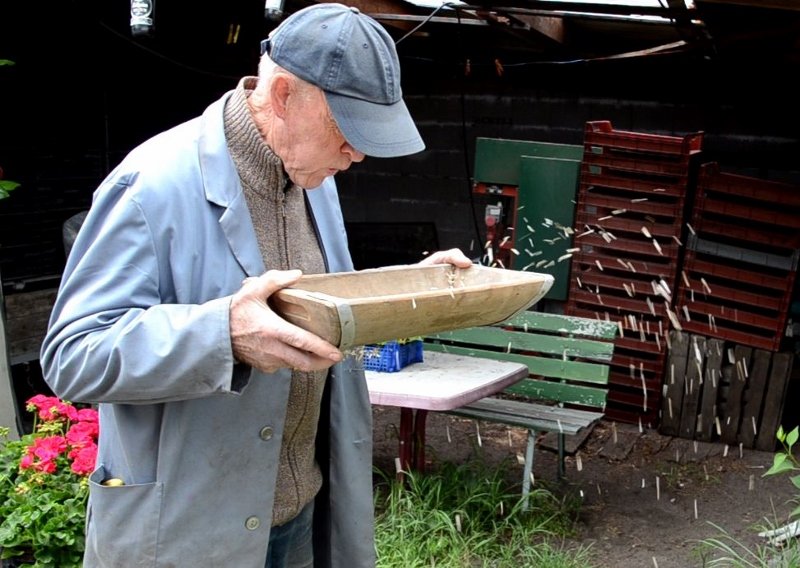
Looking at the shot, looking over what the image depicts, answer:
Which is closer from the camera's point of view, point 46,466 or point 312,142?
point 312,142

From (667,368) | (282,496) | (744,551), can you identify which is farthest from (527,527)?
(282,496)

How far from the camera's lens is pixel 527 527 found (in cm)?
450

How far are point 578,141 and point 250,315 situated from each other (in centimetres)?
559

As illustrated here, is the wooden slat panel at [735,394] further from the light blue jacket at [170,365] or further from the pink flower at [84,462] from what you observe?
the light blue jacket at [170,365]

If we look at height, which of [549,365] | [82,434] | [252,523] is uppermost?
[252,523]

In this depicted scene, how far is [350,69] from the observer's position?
1.76 metres

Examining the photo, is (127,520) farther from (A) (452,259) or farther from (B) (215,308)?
(A) (452,259)

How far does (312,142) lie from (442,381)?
2.69m

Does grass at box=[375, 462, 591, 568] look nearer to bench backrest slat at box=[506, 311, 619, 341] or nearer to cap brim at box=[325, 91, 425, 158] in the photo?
bench backrest slat at box=[506, 311, 619, 341]

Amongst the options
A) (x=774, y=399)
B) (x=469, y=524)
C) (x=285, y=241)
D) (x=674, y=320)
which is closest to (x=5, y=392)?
(x=469, y=524)

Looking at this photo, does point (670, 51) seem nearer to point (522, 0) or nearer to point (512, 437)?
point (522, 0)

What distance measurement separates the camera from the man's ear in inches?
70.4

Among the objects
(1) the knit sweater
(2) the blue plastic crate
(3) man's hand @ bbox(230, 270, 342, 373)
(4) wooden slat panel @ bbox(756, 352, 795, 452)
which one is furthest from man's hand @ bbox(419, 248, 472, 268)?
(4) wooden slat panel @ bbox(756, 352, 795, 452)

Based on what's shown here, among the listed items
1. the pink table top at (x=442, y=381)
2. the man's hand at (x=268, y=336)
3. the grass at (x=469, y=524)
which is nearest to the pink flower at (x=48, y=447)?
the pink table top at (x=442, y=381)
